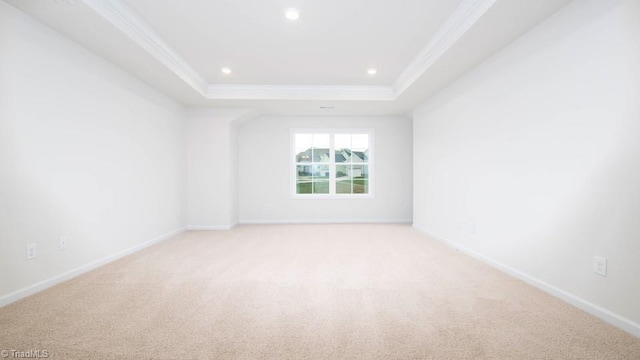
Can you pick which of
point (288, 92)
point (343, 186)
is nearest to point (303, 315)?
point (288, 92)

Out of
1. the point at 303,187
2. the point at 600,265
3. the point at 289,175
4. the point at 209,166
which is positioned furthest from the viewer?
the point at 303,187

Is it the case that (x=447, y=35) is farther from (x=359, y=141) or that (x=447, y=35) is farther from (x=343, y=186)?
(x=343, y=186)

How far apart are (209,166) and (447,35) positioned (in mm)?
4571

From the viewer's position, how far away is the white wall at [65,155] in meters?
2.46

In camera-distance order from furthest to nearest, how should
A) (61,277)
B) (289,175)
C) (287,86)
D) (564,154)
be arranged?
(289,175), (287,86), (61,277), (564,154)

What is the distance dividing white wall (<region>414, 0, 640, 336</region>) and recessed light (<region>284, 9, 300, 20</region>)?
2.15m

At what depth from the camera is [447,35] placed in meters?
3.21

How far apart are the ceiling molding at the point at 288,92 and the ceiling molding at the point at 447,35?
2.75 ft

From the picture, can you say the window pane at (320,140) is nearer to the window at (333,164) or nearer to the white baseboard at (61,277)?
the window at (333,164)

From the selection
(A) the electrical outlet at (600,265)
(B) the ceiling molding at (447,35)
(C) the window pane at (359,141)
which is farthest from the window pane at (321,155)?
(A) the electrical outlet at (600,265)

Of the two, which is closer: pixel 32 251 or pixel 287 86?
pixel 32 251

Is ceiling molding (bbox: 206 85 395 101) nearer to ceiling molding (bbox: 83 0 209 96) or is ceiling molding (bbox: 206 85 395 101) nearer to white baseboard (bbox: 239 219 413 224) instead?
ceiling molding (bbox: 83 0 209 96)

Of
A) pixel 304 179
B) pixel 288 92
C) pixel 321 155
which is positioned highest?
pixel 288 92

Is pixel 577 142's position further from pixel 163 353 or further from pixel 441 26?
pixel 163 353
